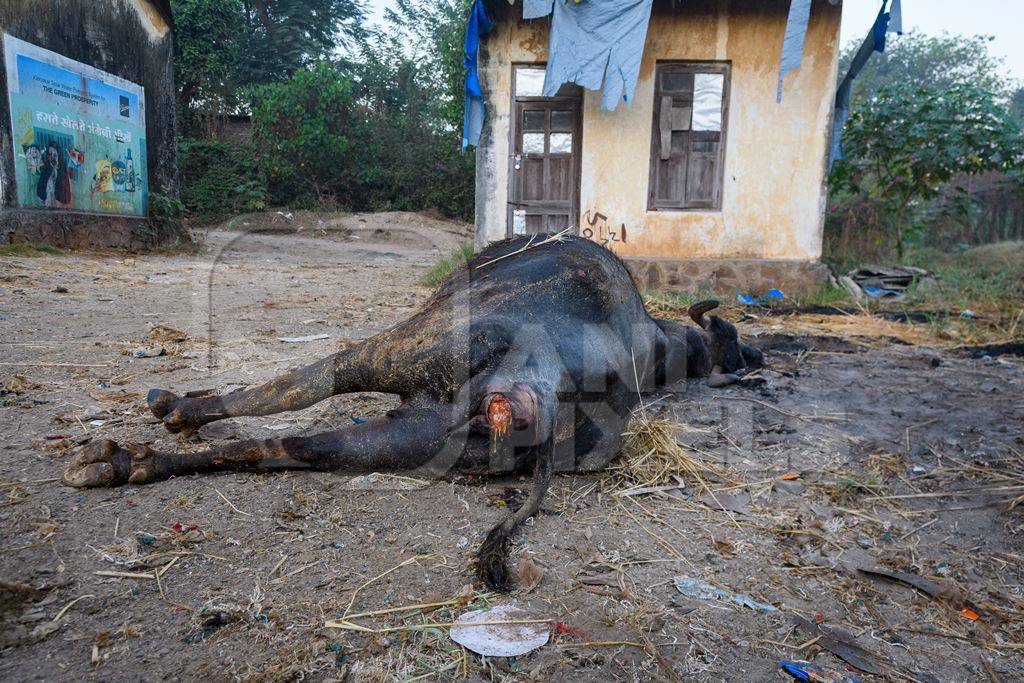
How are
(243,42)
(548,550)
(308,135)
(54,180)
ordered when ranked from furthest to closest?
(243,42)
(308,135)
(54,180)
(548,550)

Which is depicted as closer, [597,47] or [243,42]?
[597,47]

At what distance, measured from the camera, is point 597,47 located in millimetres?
7133

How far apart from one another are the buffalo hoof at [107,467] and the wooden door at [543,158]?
6203 millimetres

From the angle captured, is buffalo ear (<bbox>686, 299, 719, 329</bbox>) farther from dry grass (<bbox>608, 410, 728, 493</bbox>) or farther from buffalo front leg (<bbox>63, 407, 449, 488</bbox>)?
buffalo front leg (<bbox>63, 407, 449, 488</bbox>)

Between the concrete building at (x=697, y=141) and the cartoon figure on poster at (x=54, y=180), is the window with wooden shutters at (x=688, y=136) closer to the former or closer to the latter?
the concrete building at (x=697, y=141)

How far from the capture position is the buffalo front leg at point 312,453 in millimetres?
2168

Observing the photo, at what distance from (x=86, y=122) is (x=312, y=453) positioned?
9.57 meters

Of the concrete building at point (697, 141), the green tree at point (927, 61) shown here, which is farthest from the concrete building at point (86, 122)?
the green tree at point (927, 61)

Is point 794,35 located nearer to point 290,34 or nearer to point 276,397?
point 276,397

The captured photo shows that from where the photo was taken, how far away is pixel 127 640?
1.47 meters

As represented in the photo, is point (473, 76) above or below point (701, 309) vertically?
above

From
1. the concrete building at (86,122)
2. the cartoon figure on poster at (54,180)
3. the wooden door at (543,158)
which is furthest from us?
the cartoon figure on poster at (54,180)

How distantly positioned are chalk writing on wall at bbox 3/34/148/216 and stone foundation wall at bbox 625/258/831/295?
300 inches

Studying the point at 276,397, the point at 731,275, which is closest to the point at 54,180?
the point at 276,397
